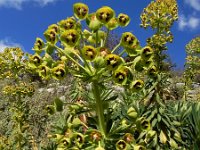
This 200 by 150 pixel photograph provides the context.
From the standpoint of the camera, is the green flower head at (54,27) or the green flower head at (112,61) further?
the green flower head at (54,27)

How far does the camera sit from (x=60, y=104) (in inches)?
97.8

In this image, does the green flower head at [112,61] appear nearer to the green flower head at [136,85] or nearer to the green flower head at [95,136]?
the green flower head at [136,85]

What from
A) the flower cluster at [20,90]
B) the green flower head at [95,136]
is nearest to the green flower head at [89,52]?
the green flower head at [95,136]

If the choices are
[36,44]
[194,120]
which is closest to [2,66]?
[194,120]

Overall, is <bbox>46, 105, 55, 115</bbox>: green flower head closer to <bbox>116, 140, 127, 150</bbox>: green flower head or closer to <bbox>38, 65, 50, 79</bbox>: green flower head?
<bbox>38, 65, 50, 79</bbox>: green flower head

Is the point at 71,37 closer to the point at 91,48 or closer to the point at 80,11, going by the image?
the point at 91,48

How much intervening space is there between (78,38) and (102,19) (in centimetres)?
17

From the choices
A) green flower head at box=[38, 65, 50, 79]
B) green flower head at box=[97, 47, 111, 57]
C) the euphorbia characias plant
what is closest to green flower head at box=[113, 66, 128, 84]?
the euphorbia characias plant

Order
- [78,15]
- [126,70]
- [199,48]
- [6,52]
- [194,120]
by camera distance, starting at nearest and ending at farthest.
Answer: [126,70]
[78,15]
[194,120]
[6,52]
[199,48]

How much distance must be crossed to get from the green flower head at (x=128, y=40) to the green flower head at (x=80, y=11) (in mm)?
268

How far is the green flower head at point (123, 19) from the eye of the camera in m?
2.45

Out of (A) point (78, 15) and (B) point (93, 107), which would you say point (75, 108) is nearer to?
(B) point (93, 107)

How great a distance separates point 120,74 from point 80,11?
47 centimetres

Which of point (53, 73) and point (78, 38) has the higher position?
point (78, 38)
